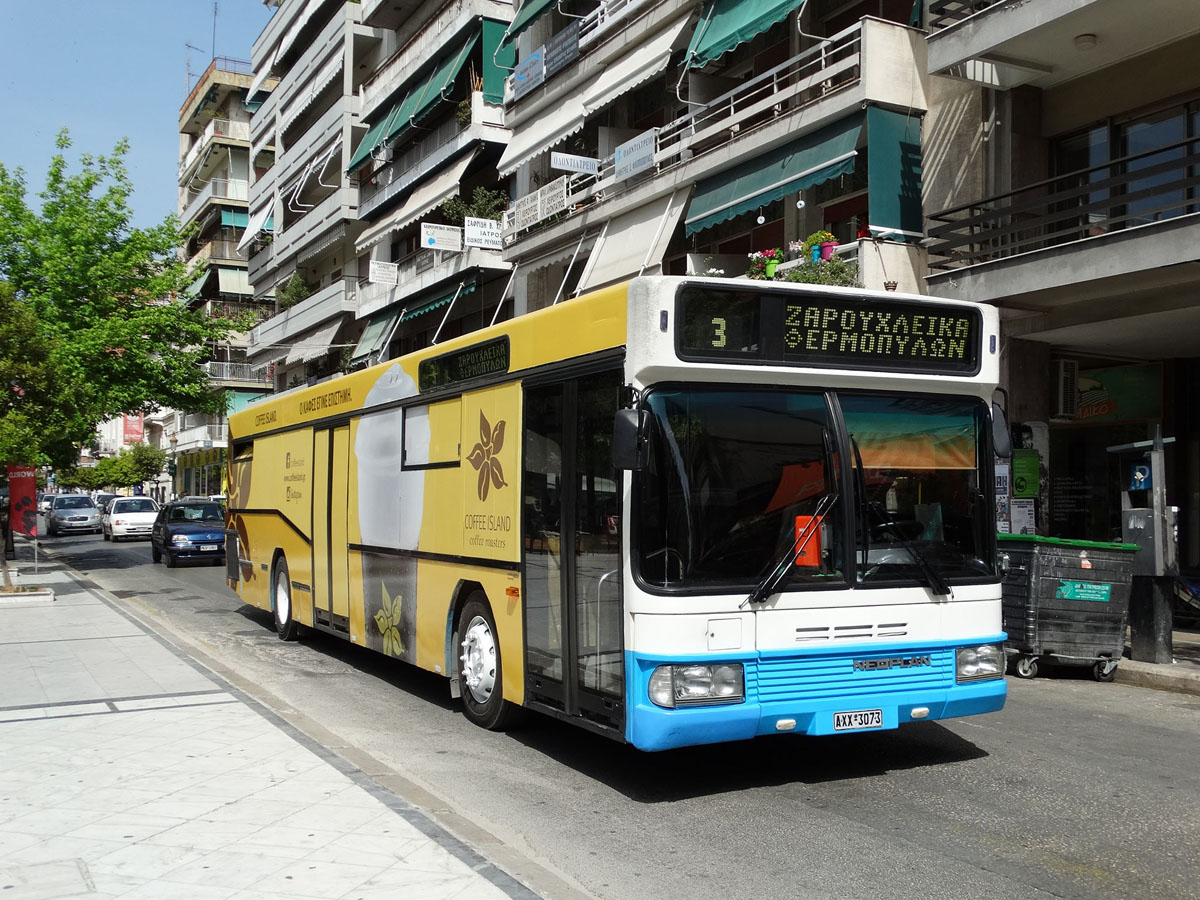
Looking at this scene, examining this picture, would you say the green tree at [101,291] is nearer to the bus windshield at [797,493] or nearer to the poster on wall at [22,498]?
the poster on wall at [22,498]

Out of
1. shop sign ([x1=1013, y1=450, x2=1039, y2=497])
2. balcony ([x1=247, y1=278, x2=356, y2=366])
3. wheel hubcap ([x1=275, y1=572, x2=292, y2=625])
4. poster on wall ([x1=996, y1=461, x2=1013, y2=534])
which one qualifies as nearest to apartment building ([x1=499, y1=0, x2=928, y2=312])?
shop sign ([x1=1013, y1=450, x2=1039, y2=497])

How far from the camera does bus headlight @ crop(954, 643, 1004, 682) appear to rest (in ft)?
22.1

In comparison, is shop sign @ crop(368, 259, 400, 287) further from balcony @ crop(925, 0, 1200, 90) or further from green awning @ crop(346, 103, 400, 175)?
balcony @ crop(925, 0, 1200, 90)

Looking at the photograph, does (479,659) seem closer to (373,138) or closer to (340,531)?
(340,531)

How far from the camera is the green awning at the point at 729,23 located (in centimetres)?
1777

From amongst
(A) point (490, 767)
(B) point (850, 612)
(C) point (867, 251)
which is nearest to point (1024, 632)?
(B) point (850, 612)

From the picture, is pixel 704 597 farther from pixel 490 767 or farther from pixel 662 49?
pixel 662 49

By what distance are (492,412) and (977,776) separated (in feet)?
13.0

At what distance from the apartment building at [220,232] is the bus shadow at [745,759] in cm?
5498

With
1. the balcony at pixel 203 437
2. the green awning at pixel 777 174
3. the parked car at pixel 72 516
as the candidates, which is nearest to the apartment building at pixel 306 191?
the balcony at pixel 203 437

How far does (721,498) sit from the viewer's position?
614cm

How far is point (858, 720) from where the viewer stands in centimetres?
636

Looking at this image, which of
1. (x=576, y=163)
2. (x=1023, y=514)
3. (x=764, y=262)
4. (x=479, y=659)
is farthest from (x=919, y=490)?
(x=576, y=163)

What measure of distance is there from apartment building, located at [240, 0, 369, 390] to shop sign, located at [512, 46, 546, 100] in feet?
49.4
